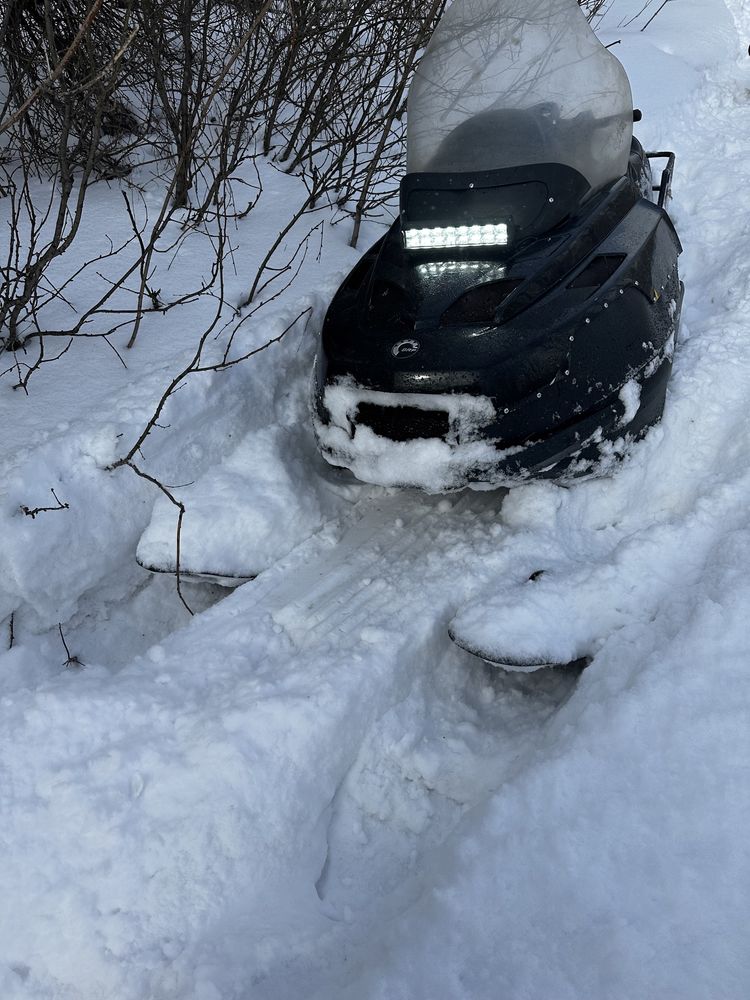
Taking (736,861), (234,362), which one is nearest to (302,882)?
(736,861)

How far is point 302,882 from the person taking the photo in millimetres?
2084

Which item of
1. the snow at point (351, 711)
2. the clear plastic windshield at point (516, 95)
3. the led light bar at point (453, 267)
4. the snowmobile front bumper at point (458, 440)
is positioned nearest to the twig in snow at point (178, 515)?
the snow at point (351, 711)

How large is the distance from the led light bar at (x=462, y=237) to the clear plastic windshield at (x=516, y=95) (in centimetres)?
38

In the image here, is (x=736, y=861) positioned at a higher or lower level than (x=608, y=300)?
lower

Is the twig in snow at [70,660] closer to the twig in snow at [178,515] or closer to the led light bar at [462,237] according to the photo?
the twig in snow at [178,515]

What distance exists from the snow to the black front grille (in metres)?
0.47

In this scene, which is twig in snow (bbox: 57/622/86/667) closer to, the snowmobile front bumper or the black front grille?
the snowmobile front bumper

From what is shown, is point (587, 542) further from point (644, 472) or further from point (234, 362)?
→ point (234, 362)

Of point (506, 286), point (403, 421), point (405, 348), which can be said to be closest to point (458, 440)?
point (403, 421)

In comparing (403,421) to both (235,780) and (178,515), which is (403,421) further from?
(235,780)

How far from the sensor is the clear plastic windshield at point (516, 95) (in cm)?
306

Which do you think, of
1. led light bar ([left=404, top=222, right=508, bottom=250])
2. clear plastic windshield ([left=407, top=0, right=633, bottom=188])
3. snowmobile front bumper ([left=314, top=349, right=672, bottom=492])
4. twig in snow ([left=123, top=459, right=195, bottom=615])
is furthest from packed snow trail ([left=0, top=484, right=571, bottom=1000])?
clear plastic windshield ([left=407, top=0, right=633, bottom=188])

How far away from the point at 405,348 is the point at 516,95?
1.24m

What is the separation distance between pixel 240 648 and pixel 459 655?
2.25 feet
